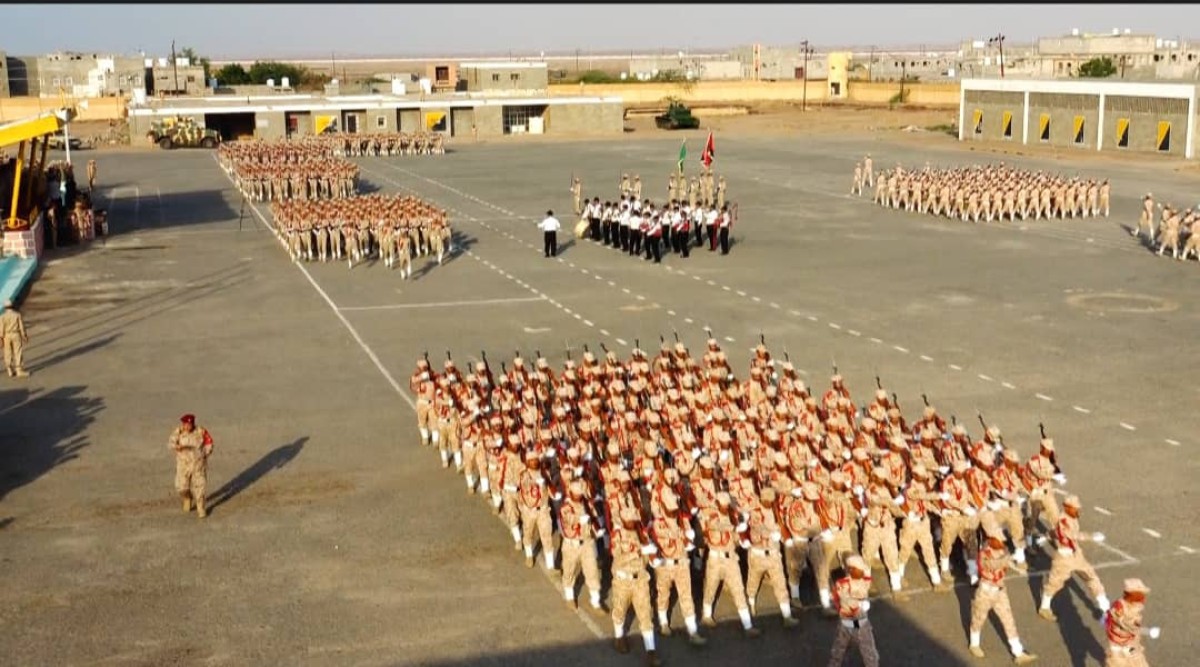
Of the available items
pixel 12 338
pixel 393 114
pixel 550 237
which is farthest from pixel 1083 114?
pixel 12 338

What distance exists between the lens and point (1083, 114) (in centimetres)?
6166

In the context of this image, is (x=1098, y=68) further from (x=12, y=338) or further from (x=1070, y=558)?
(x=1070, y=558)

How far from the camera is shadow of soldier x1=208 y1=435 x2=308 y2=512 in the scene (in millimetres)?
14922

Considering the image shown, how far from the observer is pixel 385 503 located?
14586mm

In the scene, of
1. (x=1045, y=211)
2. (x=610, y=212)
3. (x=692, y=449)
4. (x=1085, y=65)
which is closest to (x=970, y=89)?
(x=1085, y=65)

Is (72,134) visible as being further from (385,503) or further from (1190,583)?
(1190,583)

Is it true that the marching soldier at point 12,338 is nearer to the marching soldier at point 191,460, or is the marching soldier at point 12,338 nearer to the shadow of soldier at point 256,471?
the shadow of soldier at point 256,471

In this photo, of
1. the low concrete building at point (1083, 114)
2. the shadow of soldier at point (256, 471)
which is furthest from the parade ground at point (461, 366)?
the low concrete building at point (1083, 114)

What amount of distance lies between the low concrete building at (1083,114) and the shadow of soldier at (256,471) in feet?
163

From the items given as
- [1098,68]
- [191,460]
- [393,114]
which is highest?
[1098,68]

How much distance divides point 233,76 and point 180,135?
2457 inches

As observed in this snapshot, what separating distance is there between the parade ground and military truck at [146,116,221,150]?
33.7 metres

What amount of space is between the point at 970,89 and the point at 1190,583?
6304 cm

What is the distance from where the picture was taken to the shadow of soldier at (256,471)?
1492 centimetres
